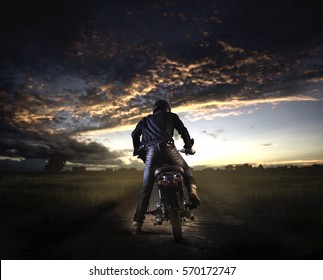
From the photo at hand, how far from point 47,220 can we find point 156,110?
432 centimetres

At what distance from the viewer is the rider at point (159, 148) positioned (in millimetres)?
5832

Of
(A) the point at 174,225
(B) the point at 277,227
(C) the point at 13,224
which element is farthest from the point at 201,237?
(C) the point at 13,224

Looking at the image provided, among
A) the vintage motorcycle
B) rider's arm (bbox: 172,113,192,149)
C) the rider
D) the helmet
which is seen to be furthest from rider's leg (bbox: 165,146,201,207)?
the helmet

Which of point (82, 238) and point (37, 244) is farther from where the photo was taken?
point (82, 238)

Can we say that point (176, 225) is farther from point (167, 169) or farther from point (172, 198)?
point (167, 169)

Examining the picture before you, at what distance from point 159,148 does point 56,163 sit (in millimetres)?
190786

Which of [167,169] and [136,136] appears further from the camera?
[136,136]

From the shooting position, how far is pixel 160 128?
5973 mm

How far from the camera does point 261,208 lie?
427 inches

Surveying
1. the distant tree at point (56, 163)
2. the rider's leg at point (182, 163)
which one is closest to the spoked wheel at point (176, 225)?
the rider's leg at point (182, 163)

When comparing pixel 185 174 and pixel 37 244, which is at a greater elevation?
pixel 185 174

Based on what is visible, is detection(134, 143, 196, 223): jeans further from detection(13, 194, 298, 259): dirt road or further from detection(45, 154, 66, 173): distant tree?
detection(45, 154, 66, 173): distant tree

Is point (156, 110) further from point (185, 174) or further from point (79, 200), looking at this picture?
point (79, 200)

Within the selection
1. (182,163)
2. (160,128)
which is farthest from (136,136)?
(182,163)
